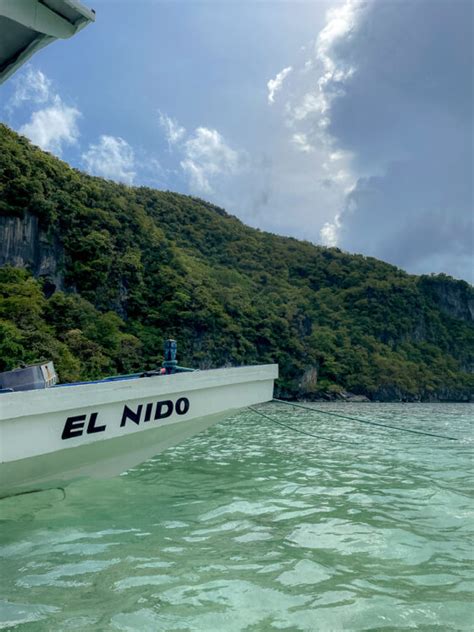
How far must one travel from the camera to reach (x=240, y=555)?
4066mm

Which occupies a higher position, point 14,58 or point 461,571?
point 14,58

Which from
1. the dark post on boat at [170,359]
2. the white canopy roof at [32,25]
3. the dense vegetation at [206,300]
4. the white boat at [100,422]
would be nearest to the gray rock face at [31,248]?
the dense vegetation at [206,300]

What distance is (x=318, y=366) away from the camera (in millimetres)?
86188

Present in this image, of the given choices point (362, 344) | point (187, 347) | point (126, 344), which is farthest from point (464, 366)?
point (126, 344)

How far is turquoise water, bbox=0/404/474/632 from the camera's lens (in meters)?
2.98

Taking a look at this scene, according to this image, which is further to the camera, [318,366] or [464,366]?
[464,366]

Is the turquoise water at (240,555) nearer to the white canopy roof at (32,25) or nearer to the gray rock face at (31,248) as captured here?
the white canopy roof at (32,25)

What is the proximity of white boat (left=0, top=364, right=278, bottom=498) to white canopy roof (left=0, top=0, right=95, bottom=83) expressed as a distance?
3.64m

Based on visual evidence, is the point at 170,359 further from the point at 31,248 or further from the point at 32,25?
the point at 31,248

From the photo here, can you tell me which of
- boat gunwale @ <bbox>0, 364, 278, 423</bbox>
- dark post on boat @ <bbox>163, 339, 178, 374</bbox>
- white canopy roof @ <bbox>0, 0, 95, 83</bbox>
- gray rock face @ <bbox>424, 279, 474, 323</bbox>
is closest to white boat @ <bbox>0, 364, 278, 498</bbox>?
boat gunwale @ <bbox>0, 364, 278, 423</bbox>

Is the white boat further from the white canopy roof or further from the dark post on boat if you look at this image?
the white canopy roof

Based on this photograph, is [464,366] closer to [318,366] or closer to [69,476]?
[318,366]

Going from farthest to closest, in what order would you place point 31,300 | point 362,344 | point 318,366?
point 362,344 → point 318,366 → point 31,300

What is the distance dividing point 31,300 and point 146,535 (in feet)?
134
